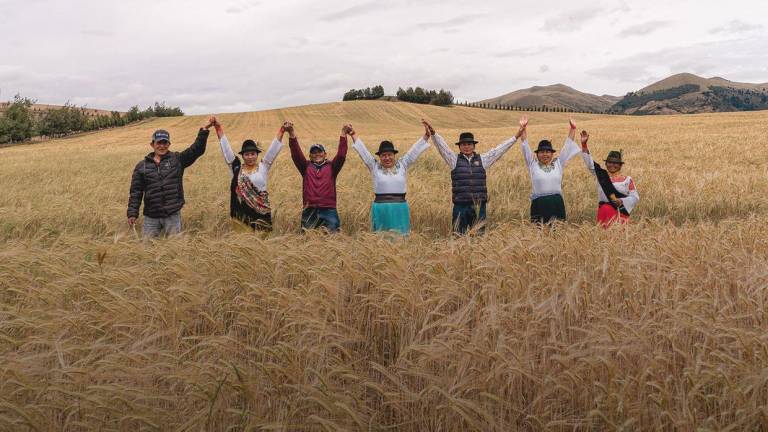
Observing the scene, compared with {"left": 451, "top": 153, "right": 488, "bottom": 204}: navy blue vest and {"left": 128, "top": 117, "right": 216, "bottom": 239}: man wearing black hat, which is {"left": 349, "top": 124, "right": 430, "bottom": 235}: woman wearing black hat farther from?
{"left": 128, "top": 117, "right": 216, "bottom": 239}: man wearing black hat

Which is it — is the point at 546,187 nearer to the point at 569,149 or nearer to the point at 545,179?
the point at 545,179

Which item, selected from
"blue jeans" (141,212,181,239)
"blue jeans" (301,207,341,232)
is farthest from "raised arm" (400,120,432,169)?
"blue jeans" (141,212,181,239)

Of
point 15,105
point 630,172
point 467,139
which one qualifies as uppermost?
point 15,105

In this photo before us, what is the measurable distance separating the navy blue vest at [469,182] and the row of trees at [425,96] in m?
92.8

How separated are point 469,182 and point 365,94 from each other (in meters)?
105

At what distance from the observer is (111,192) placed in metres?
10.4

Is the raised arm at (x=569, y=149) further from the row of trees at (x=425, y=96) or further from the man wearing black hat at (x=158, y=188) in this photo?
the row of trees at (x=425, y=96)

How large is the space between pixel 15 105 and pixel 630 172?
79.1 meters

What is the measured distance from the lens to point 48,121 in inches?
2940

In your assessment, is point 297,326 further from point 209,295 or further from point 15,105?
point 15,105

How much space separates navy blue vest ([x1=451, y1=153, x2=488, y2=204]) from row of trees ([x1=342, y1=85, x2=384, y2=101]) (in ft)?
340

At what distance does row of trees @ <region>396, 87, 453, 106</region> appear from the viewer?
319ft

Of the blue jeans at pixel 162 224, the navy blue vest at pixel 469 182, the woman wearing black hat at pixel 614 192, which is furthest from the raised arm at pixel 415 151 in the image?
the blue jeans at pixel 162 224

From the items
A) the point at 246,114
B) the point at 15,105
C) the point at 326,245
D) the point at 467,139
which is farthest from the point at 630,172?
the point at 15,105
